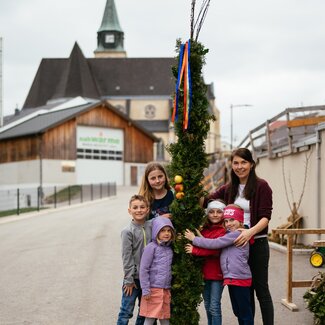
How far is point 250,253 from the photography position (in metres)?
5.29

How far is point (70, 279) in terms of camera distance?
30.3ft

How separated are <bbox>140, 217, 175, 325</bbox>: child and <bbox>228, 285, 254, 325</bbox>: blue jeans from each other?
58 centimetres

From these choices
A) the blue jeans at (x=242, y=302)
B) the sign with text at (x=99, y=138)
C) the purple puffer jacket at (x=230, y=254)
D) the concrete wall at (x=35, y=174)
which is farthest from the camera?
the sign with text at (x=99, y=138)

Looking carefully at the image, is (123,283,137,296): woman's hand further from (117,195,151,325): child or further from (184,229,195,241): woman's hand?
(184,229,195,241): woman's hand

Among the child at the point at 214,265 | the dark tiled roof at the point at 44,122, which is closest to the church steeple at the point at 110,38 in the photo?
the dark tiled roof at the point at 44,122

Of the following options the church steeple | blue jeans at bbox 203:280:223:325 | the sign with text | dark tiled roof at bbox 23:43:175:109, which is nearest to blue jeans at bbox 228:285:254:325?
blue jeans at bbox 203:280:223:325

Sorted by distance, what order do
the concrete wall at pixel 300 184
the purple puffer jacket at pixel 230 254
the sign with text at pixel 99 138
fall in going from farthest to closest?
the sign with text at pixel 99 138
the concrete wall at pixel 300 184
the purple puffer jacket at pixel 230 254

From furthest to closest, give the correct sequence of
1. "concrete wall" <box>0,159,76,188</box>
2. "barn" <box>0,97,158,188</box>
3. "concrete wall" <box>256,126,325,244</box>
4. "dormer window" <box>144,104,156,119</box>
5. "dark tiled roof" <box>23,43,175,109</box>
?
"dormer window" <box>144,104,156,119</box>, "dark tiled roof" <box>23,43,175,109</box>, "barn" <box>0,97,158,188</box>, "concrete wall" <box>0,159,76,188</box>, "concrete wall" <box>256,126,325,244</box>

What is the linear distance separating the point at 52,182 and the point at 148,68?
39613mm

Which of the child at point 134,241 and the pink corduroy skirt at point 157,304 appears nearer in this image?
the pink corduroy skirt at point 157,304

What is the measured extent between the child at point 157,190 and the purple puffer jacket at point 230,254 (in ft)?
1.78

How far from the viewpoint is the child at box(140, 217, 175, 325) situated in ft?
16.5

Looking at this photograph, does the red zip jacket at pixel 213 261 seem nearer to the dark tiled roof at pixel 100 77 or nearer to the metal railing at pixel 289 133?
the metal railing at pixel 289 133

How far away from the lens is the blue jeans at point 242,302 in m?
5.14
